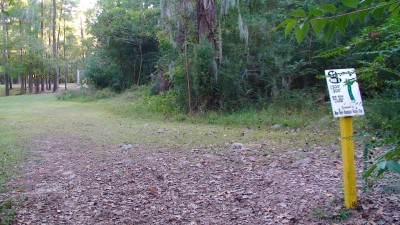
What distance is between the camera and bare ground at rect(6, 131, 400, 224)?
417 cm

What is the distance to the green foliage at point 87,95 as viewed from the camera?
969 inches

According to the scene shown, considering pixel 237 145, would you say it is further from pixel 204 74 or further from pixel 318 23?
pixel 318 23

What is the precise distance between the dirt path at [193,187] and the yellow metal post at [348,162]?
0.13 metres

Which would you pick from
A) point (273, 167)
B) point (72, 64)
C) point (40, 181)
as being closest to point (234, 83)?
point (273, 167)

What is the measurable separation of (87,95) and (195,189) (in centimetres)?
2212

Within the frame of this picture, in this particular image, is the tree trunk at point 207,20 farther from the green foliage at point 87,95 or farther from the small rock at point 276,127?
the green foliage at point 87,95

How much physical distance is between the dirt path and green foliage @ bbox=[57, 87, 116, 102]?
55.6ft

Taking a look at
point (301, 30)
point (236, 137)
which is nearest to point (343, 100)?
point (301, 30)

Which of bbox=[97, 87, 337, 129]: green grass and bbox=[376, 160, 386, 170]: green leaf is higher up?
bbox=[376, 160, 386, 170]: green leaf

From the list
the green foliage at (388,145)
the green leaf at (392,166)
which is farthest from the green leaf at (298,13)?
the green leaf at (392,166)

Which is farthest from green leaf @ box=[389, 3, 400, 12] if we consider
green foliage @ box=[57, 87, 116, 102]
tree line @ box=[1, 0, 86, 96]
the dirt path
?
tree line @ box=[1, 0, 86, 96]

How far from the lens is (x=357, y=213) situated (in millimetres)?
3799

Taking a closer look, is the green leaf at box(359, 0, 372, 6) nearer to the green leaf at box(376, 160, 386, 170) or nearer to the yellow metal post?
the green leaf at box(376, 160, 386, 170)

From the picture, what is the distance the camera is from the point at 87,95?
85.0ft
